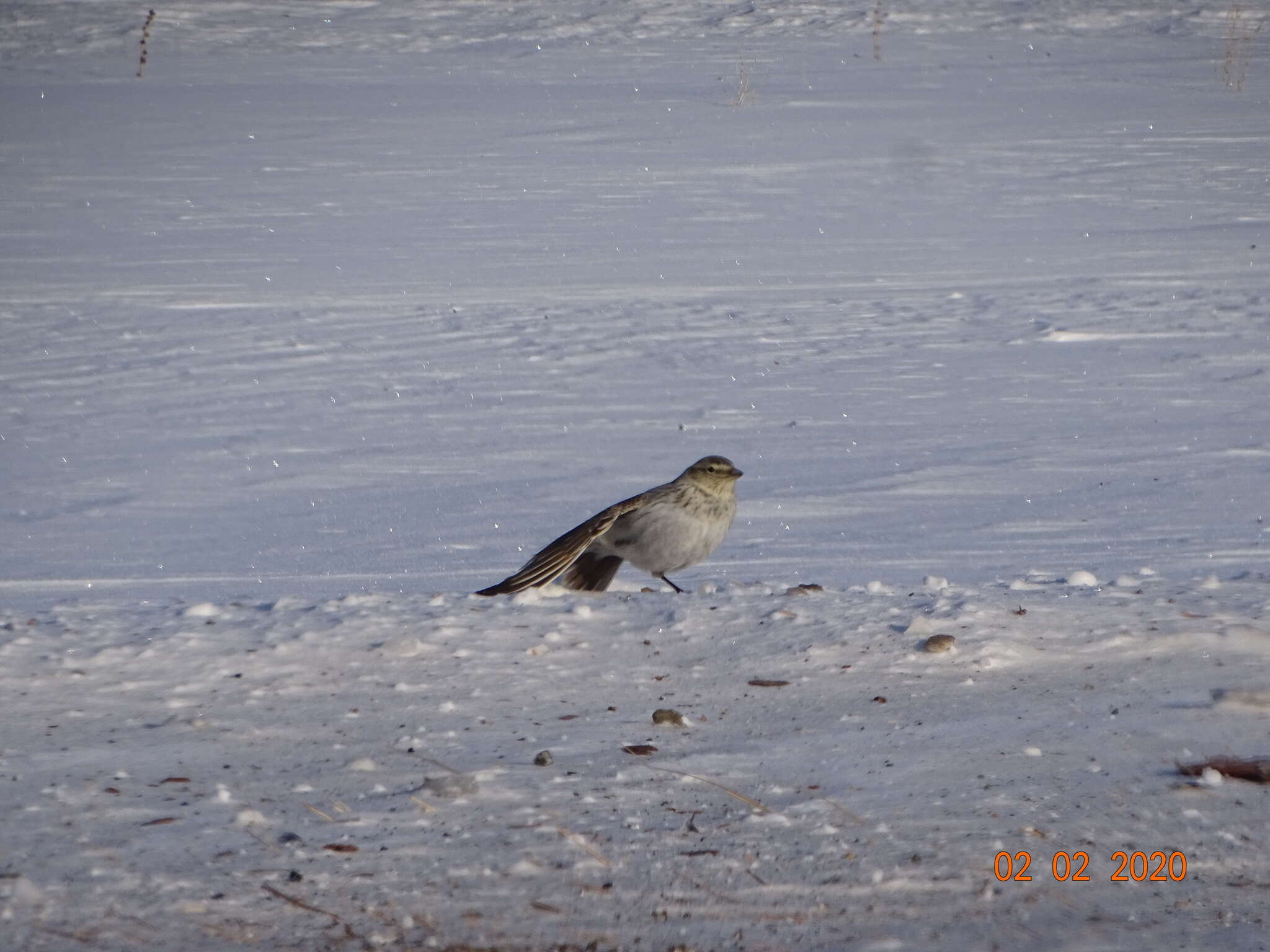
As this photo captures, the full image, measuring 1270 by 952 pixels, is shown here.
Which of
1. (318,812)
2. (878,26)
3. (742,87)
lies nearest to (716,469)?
(318,812)

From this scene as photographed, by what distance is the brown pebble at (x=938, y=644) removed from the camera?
3869 millimetres

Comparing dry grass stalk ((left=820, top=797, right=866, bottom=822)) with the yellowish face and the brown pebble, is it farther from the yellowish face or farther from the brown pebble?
the yellowish face

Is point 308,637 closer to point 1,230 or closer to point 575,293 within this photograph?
point 575,293

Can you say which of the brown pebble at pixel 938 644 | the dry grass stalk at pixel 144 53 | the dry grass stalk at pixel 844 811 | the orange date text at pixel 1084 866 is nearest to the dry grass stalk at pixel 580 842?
the dry grass stalk at pixel 844 811

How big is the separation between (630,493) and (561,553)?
264cm

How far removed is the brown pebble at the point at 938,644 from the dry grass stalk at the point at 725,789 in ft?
3.04

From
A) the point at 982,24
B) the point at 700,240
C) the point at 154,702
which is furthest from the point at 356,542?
the point at 982,24

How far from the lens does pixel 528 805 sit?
299 centimetres

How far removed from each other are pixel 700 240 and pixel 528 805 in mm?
12345

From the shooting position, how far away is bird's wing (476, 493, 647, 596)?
203 inches

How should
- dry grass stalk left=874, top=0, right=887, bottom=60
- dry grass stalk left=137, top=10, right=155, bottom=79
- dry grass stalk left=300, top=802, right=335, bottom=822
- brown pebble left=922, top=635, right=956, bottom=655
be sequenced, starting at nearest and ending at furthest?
1. dry grass stalk left=300, top=802, right=335, bottom=822
2. brown pebble left=922, top=635, right=956, bottom=655
3. dry grass stalk left=137, top=10, right=155, bottom=79
4. dry grass stalk left=874, top=0, right=887, bottom=60

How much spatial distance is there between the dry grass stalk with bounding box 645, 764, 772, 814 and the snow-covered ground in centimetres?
1

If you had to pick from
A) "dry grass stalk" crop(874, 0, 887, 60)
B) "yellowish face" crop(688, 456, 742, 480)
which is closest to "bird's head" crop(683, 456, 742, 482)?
"yellowish face" crop(688, 456, 742, 480)

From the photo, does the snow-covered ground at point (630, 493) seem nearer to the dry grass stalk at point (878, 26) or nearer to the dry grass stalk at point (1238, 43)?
the dry grass stalk at point (1238, 43)
